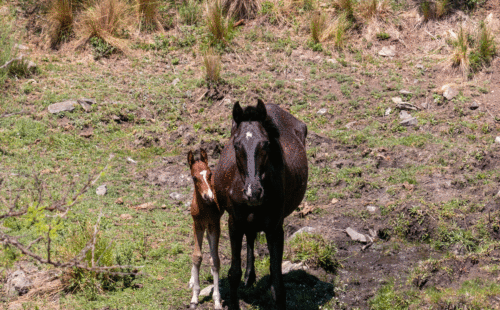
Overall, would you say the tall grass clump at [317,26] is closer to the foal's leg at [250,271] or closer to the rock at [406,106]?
the rock at [406,106]

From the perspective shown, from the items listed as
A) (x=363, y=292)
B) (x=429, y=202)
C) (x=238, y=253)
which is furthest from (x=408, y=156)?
(x=238, y=253)

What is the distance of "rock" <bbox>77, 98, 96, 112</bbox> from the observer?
36.2 feet

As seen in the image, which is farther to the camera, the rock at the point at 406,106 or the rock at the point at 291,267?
the rock at the point at 406,106

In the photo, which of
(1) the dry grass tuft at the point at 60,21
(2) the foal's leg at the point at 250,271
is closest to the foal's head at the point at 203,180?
(2) the foal's leg at the point at 250,271

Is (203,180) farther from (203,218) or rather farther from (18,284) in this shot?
(18,284)

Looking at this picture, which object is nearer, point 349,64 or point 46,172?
point 46,172

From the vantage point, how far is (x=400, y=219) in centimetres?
718

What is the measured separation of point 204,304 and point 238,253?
99cm

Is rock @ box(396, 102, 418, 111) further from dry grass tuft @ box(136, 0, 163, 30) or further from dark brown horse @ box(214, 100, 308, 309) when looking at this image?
dry grass tuft @ box(136, 0, 163, 30)

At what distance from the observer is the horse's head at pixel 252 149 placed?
4207mm

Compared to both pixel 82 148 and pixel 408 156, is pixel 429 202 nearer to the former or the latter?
pixel 408 156

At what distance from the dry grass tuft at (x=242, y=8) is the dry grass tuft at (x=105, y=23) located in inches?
124

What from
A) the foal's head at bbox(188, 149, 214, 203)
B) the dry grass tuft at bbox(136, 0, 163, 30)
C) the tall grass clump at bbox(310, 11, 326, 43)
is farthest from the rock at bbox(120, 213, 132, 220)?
the tall grass clump at bbox(310, 11, 326, 43)

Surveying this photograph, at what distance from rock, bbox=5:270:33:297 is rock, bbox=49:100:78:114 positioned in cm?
577
